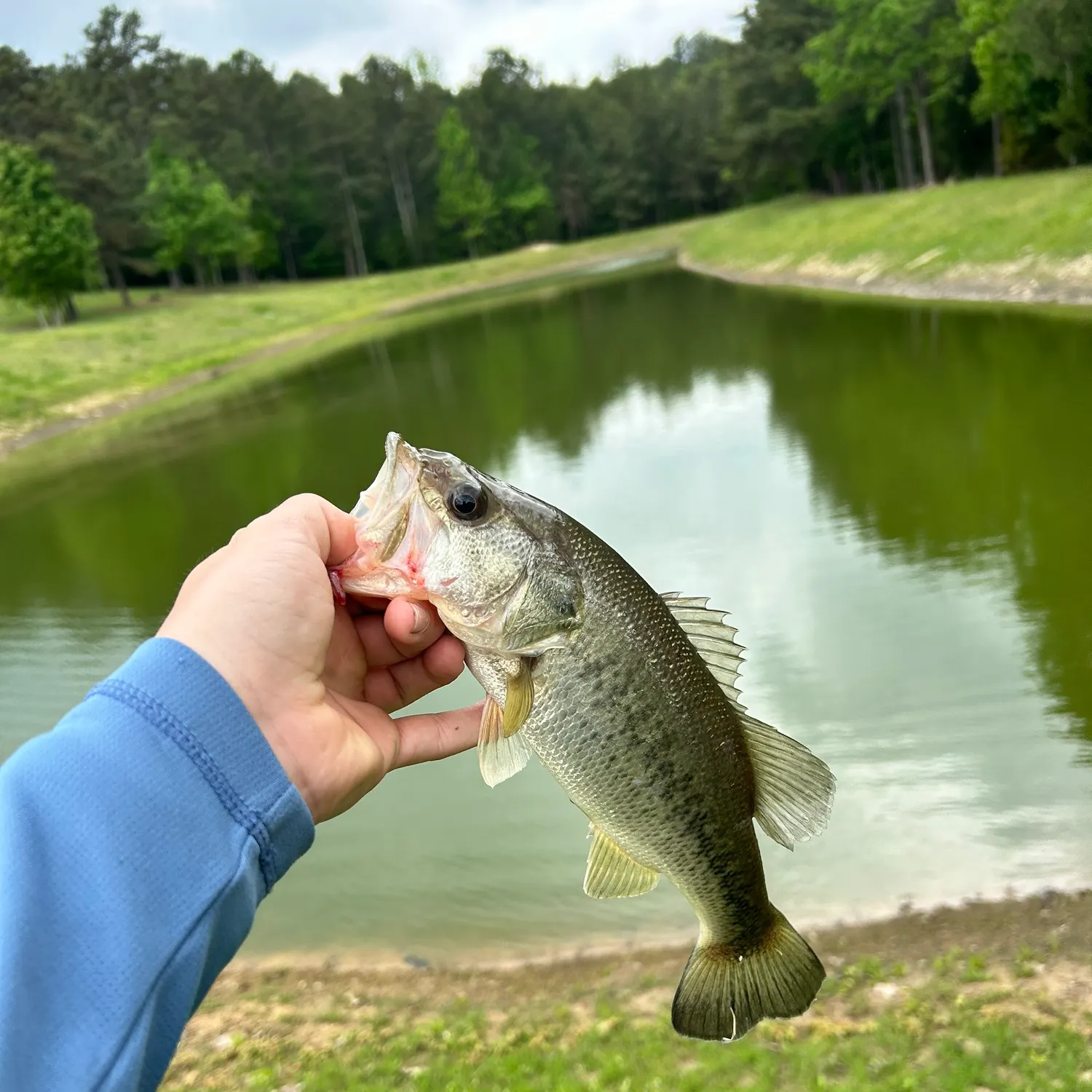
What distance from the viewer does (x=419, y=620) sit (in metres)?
2.32

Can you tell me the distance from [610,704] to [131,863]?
3.76 feet

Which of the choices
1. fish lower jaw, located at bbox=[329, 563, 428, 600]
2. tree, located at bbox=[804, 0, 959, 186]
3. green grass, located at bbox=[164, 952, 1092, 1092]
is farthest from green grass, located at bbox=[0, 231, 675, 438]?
fish lower jaw, located at bbox=[329, 563, 428, 600]

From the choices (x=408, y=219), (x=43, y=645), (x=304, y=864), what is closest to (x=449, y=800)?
(x=304, y=864)

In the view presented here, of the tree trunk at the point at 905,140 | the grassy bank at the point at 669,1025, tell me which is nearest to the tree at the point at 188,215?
the tree trunk at the point at 905,140

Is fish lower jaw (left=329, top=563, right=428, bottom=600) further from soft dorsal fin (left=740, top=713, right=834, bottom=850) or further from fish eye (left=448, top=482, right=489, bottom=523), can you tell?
soft dorsal fin (left=740, top=713, right=834, bottom=850)

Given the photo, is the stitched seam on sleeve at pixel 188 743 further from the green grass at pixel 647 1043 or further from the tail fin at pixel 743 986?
the green grass at pixel 647 1043

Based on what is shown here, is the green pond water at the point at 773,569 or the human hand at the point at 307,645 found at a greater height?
the human hand at the point at 307,645

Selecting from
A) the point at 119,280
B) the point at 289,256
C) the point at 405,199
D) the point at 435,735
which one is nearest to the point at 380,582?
the point at 435,735

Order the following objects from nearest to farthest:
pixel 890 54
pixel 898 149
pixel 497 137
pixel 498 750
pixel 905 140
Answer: pixel 498 750 → pixel 890 54 → pixel 905 140 → pixel 898 149 → pixel 497 137

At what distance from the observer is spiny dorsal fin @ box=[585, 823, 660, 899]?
2.49 metres

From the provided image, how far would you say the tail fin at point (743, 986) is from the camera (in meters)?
2.28

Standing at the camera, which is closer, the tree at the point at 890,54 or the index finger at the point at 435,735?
the index finger at the point at 435,735

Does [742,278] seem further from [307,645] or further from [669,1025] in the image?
[307,645]

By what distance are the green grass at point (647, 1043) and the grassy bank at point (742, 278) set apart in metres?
16.9
